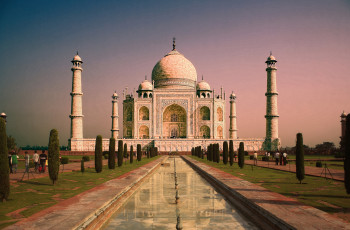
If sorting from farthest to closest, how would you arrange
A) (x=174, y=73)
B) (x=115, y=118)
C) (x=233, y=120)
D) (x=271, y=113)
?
(x=174, y=73)
(x=233, y=120)
(x=115, y=118)
(x=271, y=113)

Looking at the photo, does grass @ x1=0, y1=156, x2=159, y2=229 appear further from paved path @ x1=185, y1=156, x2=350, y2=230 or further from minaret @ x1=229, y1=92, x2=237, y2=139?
minaret @ x1=229, y1=92, x2=237, y2=139

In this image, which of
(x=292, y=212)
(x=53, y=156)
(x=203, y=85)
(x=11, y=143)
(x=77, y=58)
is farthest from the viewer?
(x=203, y=85)

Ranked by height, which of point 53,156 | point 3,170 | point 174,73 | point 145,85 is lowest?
point 3,170

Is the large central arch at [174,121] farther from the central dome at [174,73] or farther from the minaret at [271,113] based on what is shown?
the minaret at [271,113]

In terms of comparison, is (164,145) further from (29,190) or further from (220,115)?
(29,190)

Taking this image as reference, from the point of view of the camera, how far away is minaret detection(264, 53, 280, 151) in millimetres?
35719

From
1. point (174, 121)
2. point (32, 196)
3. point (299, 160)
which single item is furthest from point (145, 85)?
point (32, 196)

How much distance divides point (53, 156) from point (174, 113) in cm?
3424

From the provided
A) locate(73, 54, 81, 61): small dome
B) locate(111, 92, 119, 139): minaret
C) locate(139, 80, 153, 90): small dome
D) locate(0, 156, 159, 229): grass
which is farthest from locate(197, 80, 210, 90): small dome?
locate(0, 156, 159, 229): grass

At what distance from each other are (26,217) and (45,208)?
2.39 ft

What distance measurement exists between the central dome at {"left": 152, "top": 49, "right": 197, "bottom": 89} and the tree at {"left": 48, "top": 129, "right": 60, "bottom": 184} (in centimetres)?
3460

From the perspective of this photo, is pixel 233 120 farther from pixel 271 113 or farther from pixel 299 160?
pixel 299 160

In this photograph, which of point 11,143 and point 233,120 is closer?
point 11,143

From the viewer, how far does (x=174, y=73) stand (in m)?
44.9
